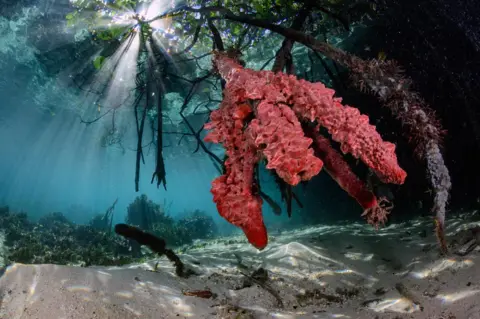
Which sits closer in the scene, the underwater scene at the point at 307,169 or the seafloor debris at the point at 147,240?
the underwater scene at the point at 307,169

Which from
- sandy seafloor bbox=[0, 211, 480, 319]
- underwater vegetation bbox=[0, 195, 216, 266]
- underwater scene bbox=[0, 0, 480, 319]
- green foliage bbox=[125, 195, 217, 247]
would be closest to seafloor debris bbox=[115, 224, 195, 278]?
underwater scene bbox=[0, 0, 480, 319]

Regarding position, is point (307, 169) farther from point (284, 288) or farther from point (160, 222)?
point (160, 222)

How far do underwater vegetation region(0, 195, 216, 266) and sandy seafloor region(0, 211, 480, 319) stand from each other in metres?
4.33

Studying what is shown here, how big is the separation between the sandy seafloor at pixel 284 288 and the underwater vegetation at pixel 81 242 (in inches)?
171

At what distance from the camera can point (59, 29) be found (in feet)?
36.4

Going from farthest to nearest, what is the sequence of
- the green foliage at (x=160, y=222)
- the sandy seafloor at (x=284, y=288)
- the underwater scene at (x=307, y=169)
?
the green foliage at (x=160, y=222), the sandy seafloor at (x=284, y=288), the underwater scene at (x=307, y=169)

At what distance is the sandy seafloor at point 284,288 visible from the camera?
6.73ft

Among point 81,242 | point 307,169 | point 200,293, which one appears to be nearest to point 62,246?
point 81,242

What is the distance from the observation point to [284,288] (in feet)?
10.7

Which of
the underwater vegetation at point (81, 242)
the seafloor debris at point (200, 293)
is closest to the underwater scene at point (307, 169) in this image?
the seafloor debris at point (200, 293)

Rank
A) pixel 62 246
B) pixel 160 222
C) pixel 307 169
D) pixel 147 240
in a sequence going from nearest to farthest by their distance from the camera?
pixel 307 169 → pixel 147 240 → pixel 62 246 → pixel 160 222

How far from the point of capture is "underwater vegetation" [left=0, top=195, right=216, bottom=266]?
316 inches

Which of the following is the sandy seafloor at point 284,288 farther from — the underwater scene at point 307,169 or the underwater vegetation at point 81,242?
the underwater vegetation at point 81,242

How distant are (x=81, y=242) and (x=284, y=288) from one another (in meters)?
11.4
